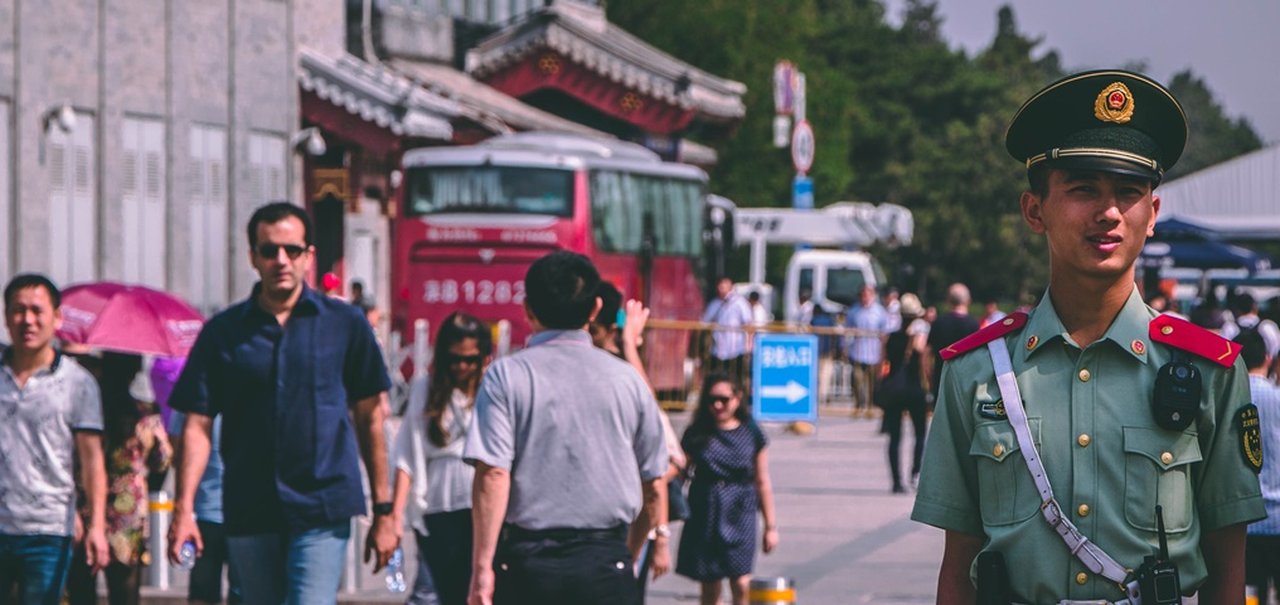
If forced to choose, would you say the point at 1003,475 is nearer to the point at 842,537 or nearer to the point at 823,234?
the point at 842,537

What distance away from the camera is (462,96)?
3509 centimetres

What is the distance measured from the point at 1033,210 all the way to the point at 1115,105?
0.81ft

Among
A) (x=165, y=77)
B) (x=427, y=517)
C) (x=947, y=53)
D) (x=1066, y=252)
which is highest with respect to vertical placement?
Answer: (x=947, y=53)

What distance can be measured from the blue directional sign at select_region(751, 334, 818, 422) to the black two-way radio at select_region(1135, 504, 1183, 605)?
17.8 meters

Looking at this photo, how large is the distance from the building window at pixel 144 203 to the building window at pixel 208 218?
57 cm

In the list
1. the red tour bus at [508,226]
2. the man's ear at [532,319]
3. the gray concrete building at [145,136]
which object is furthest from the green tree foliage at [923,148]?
the man's ear at [532,319]

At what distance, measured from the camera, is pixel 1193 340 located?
12.7 ft

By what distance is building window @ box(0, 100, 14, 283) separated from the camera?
70.9 feet

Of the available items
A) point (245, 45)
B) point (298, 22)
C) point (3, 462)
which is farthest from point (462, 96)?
point (3, 462)

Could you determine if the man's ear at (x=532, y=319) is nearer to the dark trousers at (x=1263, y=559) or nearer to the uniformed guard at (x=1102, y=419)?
the uniformed guard at (x=1102, y=419)

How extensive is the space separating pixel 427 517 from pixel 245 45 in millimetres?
19052

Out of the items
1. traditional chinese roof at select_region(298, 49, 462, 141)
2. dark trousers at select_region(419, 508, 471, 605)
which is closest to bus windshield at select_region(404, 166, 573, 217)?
traditional chinese roof at select_region(298, 49, 462, 141)

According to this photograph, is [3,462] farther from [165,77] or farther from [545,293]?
[165,77]

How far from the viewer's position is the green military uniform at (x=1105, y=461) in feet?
12.5
